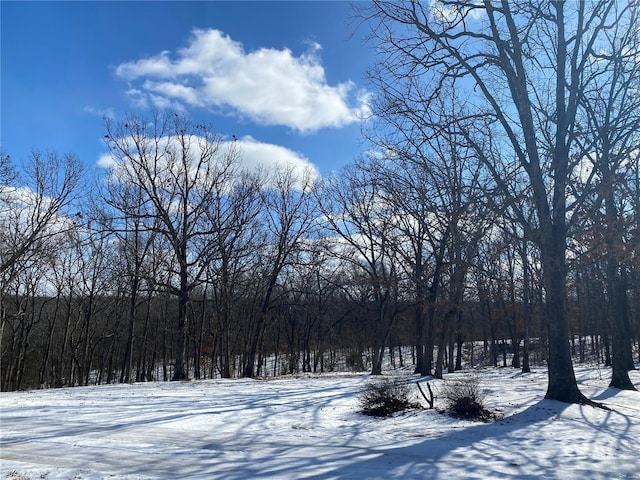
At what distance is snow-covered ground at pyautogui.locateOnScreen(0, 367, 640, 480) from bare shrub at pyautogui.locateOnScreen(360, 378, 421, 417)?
319 mm

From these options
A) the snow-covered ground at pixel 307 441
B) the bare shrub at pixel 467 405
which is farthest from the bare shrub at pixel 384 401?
the bare shrub at pixel 467 405

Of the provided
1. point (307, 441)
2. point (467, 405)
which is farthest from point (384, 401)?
point (307, 441)

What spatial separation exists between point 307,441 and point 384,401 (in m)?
3.19

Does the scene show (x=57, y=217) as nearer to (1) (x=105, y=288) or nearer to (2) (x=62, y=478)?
(1) (x=105, y=288)

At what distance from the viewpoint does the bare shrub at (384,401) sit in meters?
11.2

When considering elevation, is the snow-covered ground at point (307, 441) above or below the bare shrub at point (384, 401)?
below

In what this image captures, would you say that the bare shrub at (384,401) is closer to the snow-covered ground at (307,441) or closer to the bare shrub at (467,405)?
the snow-covered ground at (307,441)

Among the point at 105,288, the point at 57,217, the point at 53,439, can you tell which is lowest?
the point at 53,439

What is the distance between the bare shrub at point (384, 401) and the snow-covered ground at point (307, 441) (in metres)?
0.32

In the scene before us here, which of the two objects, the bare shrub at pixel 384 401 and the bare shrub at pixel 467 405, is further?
the bare shrub at pixel 384 401

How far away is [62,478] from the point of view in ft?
20.3

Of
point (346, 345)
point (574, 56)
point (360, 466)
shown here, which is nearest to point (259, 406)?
point (360, 466)

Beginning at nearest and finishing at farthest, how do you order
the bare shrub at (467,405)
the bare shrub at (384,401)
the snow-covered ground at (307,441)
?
the snow-covered ground at (307,441)
the bare shrub at (467,405)
the bare shrub at (384,401)

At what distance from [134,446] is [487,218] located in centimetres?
902
